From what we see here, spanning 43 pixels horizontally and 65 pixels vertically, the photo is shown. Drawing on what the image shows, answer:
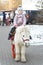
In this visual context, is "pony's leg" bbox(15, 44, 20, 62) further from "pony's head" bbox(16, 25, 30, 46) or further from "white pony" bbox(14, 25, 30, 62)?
"pony's head" bbox(16, 25, 30, 46)

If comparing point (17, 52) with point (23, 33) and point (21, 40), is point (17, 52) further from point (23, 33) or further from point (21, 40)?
point (23, 33)

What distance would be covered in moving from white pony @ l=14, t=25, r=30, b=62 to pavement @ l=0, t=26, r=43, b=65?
122 millimetres

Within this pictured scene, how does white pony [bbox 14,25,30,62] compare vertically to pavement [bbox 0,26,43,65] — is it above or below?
above

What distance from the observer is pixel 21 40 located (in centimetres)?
374

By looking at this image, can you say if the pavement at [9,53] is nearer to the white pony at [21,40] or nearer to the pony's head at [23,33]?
the white pony at [21,40]

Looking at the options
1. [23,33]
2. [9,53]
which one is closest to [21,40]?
[23,33]

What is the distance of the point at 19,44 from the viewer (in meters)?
3.84

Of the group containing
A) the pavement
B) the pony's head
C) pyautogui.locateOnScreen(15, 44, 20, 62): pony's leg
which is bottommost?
the pavement

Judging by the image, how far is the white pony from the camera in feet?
12.2

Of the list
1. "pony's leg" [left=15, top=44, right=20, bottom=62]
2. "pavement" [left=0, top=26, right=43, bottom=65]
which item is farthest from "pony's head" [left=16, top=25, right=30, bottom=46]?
"pavement" [left=0, top=26, right=43, bottom=65]

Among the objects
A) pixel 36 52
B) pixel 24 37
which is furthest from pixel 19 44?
pixel 36 52

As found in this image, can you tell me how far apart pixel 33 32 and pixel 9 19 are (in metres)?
0.53

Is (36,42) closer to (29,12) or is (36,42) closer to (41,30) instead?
(41,30)

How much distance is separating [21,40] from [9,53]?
0.63m
